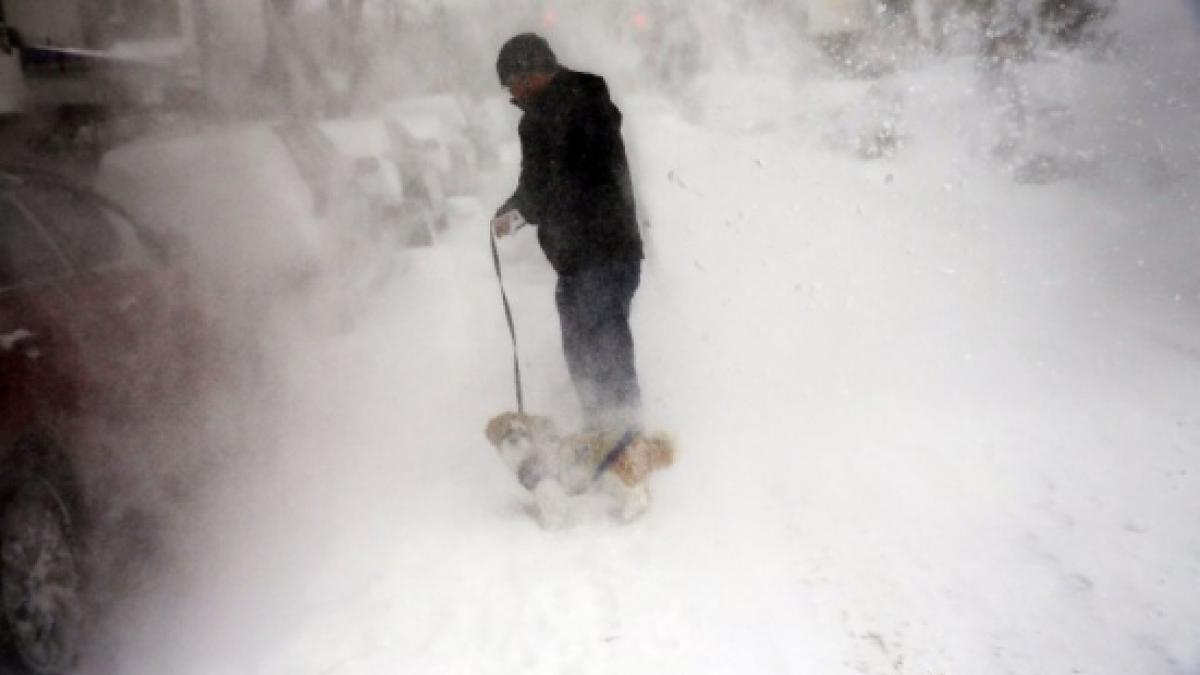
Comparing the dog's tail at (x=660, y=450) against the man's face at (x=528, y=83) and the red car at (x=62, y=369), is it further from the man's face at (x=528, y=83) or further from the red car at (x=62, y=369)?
the red car at (x=62, y=369)

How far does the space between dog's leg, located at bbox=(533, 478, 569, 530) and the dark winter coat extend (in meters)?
0.98

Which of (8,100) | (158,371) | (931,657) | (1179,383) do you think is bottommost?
(931,657)

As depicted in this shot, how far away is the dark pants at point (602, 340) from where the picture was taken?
377 centimetres

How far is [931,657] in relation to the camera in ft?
8.53

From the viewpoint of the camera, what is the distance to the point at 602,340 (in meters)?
3.84

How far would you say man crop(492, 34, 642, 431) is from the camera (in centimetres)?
355

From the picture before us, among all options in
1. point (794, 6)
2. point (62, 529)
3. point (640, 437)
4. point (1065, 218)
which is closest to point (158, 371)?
point (62, 529)

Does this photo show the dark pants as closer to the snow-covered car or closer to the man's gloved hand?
the man's gloved hand

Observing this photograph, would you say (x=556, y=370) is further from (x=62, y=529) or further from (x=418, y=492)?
(x=62, y=529)

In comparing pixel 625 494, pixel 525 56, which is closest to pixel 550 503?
pixel 625 494

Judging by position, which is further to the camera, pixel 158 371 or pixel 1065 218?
pixel 1065 218

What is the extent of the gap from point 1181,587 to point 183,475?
150 inches

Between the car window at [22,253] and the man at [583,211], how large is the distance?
176cm

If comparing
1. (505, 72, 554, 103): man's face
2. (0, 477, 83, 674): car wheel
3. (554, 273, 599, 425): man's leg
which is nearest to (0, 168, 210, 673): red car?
(0, 477, 83, 674): car wheel
